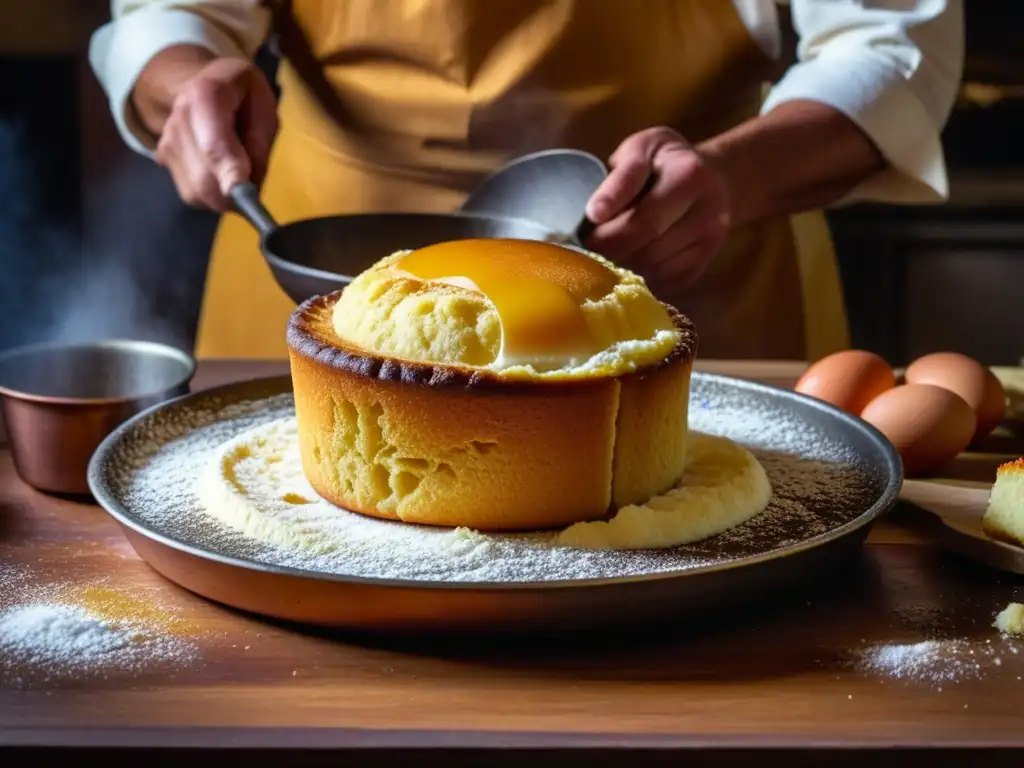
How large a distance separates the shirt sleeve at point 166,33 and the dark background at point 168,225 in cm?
122

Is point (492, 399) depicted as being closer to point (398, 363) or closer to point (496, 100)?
point (398, 363)

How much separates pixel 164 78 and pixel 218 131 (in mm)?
330

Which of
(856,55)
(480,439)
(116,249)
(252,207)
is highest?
(856,55)

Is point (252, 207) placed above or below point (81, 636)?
above

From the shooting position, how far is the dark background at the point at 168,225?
3.02 metres

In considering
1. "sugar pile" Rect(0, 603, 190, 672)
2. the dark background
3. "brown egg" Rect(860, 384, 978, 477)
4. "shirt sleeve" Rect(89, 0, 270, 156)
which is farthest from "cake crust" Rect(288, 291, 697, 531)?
the dark background

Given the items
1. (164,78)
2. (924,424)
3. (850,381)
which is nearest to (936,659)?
(924,424)

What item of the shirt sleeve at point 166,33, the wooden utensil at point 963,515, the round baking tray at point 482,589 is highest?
the shirt sleeve at point 166,33

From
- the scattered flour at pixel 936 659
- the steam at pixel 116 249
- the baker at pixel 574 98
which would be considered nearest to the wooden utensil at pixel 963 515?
the scattered flour at pixel 936 659

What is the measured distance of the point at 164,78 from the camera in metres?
1.89

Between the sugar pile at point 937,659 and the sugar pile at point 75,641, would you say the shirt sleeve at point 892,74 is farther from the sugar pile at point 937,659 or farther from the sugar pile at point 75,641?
the sugar pile at point 75,641

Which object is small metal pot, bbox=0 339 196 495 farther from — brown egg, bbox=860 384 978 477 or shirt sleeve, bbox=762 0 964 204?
shirt sleeve, bbox=762 0 964 204
